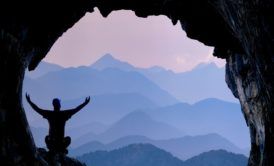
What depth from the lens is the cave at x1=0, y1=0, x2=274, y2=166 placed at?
30.7 ft

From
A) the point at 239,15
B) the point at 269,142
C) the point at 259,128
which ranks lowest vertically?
the point at 259,128

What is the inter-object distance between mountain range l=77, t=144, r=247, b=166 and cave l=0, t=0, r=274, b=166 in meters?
140

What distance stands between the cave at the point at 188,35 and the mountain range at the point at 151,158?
140 m

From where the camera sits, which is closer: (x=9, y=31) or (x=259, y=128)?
(x=9, y=31)

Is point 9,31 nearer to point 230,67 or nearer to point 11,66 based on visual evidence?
point 11,66

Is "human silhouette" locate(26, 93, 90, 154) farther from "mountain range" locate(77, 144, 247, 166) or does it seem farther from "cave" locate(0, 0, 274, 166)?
"mountain range" locate(77, 144, 247, 166)

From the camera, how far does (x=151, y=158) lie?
182 metres

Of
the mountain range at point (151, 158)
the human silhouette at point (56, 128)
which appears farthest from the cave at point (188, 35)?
the mountain range at point (151, 158)

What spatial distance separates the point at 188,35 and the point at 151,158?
168m

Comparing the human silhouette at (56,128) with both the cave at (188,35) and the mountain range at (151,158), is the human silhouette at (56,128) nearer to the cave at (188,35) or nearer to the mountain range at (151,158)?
the cave at (188,35)

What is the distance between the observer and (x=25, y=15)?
46.9 ft

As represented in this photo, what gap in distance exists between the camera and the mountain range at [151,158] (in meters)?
160

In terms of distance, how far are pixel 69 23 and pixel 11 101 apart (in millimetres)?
7100

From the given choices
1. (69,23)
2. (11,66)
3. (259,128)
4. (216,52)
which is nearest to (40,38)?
(69,23)
